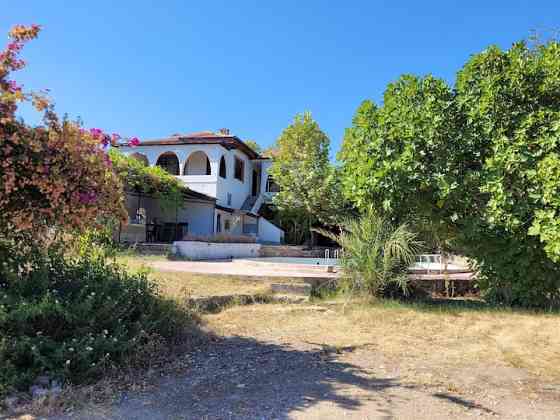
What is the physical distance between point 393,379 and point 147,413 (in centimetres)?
242

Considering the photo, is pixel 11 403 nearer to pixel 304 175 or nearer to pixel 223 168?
pixel 304 175

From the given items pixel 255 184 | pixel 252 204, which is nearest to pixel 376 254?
pixel 252 204

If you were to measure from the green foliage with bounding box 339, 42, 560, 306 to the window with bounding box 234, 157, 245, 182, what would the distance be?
898 inches

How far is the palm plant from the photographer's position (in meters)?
7.97

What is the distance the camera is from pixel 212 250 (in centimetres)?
1800

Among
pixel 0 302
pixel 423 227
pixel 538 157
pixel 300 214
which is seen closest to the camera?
pixel 0 302

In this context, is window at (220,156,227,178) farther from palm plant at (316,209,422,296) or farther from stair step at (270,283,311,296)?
palm plant at (316,209,422,296)

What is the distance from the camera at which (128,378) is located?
4.06 metres

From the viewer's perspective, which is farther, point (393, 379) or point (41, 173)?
point (393, 379)

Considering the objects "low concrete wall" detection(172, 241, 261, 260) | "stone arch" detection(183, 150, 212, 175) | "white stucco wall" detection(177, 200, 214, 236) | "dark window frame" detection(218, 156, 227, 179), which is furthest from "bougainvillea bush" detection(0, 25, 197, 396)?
"stone arch" detection(183, 150, 212, 175)

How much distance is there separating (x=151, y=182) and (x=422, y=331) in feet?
56.2

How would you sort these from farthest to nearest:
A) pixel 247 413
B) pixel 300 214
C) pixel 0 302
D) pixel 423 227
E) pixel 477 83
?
pixel 300 214 < pixel 423 227 < pixel 477 83 < pixel 0 302 < pixel 247 413

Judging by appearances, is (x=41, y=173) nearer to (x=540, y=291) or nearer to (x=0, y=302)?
(x=0, y=302)

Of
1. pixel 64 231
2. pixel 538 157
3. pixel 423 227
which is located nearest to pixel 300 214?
pixel 423 227
